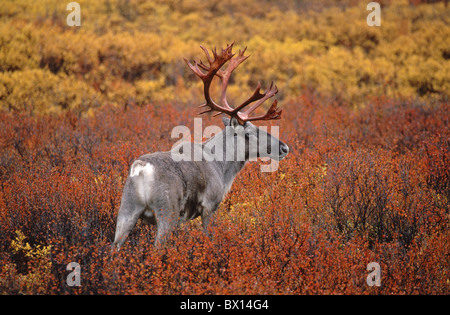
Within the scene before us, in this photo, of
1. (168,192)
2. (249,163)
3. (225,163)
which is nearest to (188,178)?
(168,192)

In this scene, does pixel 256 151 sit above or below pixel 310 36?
below

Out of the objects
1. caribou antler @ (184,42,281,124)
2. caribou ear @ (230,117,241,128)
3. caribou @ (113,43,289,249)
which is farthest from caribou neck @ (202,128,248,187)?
caribou antler @ (184,42,281,124)

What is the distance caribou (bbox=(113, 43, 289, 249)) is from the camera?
3902 millimetres

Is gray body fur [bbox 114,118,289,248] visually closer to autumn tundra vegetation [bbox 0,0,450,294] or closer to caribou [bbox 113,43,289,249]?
caribou [bbox 113,43,289,249]

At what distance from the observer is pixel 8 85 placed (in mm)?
10672

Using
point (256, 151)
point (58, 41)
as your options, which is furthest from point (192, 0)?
point (256, 151)

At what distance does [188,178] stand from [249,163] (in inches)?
94.9

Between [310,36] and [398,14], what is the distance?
447cm

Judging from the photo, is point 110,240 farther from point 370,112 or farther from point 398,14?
point 398,14

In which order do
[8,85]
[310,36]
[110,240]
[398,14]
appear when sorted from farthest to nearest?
[398,14] < [310,36] < [8,85] < [110,240]

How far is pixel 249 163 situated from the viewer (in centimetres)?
664

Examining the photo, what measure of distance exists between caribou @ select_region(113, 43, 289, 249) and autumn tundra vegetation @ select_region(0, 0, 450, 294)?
21cm

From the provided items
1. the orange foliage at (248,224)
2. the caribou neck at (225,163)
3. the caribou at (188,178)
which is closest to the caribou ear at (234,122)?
the caribou at (188,178)

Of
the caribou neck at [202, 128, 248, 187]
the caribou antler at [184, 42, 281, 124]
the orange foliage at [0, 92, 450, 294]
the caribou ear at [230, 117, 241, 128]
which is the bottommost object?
the orange foliage at [0, 92, 450, 294]
